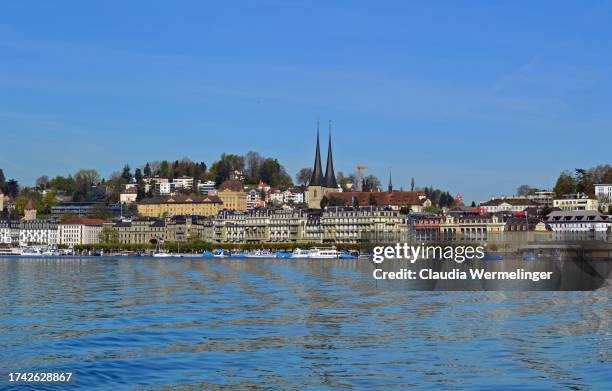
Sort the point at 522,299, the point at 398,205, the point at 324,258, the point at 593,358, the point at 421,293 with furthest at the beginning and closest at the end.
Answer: the point at 398,205 → the point at 324,258 → the point at 421,293 → the point at 522,299 → the point at 593,358

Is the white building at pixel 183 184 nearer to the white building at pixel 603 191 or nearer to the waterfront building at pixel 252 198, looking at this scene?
the waterfront building at pixel 252 198

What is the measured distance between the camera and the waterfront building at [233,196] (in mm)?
166250

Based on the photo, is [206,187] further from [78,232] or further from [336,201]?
[336,201]

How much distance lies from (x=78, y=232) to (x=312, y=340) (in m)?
133

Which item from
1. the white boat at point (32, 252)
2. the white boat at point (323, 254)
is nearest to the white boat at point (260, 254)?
the white boat at point (323, 254)

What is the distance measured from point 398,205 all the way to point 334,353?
448 ft

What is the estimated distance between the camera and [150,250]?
436ft

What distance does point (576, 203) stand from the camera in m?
137

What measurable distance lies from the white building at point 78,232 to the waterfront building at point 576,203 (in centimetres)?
7250

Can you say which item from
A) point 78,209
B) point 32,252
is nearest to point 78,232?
point 32,252

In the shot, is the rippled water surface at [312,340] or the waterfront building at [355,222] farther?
the waterfront building at [355,222]

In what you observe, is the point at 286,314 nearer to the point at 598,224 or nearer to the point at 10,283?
the point at 10,283

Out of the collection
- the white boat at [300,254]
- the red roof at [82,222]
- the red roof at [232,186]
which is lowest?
the white boat at [300,254]

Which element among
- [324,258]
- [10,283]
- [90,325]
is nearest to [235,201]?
[324,258]
